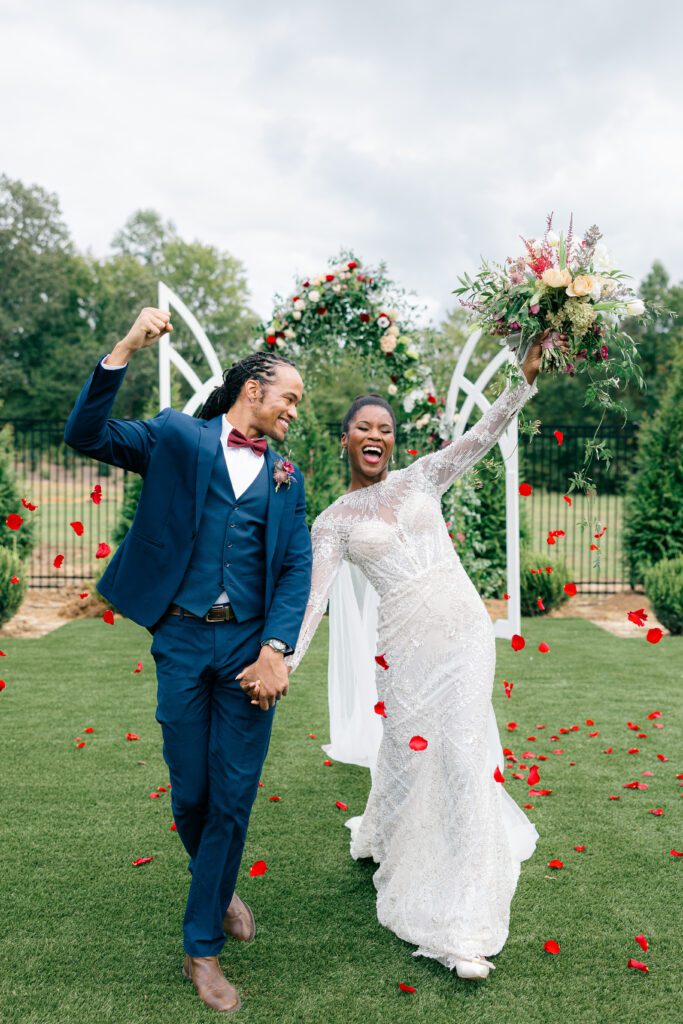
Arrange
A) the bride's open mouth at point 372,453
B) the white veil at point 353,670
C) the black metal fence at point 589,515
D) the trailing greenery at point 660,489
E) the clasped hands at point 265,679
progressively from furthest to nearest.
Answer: the trailing greenery at point 660,489 → the black metal fence at point 589,515 → the white veil at point 353,670 → the bride's open mouth at point 372,453 → the clasped hands at point 265,679

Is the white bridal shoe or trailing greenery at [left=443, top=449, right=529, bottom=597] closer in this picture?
the white bridal shoe

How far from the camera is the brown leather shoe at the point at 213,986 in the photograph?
2.97 m

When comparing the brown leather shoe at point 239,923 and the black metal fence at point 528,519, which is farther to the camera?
the black metal fence at point 528,519

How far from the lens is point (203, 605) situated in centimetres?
298

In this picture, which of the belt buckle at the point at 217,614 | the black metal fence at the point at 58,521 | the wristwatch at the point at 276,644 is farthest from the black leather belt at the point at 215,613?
the black metal fence at the point at 58,521

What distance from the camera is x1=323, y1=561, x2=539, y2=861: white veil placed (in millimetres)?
4961

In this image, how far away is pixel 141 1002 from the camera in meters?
3.01

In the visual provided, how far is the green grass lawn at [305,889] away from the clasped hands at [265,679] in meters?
1.08

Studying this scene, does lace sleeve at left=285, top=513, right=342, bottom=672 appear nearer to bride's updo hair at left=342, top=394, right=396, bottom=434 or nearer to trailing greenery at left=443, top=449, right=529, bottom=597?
bride's updo hair at left=342, top=394, right=396, bottom=434

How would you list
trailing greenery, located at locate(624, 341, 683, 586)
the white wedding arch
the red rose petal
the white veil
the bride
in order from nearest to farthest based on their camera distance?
the red rose petal
the bride
the white veil
the white wedding arch
trailing greenery, located at locate(624, 341, 683, 586)

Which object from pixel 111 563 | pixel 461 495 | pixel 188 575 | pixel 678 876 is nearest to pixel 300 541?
pixel 188 575

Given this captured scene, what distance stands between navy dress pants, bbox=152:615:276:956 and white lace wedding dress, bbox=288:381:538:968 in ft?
0.90

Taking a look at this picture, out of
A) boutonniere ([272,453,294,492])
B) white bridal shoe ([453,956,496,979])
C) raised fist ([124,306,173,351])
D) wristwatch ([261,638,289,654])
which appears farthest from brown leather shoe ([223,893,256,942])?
raised fist ([124,306,173,351])

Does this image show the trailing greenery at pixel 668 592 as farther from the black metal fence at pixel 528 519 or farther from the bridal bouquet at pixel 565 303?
the bridal bouquet at pixel 565 303
